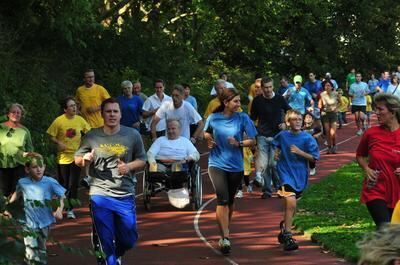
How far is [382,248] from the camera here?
3.14 metres

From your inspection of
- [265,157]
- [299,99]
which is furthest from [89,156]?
[299,99]

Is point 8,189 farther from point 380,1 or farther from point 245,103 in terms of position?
point 380,1

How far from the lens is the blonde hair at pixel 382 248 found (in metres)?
3.13

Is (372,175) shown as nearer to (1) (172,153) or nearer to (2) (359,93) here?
(1) (172,153)

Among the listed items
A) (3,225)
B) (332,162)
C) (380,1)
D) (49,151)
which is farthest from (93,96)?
(380,1)

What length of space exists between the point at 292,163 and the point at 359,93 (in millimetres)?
16458

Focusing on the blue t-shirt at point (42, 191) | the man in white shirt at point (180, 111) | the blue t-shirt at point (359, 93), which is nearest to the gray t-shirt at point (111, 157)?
the blue t-shirt at point (42, 191)

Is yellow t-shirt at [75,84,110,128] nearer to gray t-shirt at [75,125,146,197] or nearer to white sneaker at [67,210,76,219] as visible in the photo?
white sneaker at [67,210,76,219]

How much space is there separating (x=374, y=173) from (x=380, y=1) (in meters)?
47.0

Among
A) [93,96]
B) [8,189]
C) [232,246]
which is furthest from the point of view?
[93,96]

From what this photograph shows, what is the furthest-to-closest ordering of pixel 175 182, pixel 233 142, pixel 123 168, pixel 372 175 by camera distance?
pixel 175 182, pixel 233 142, pixel 123 168, pixel 372 175

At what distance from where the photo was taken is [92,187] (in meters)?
8.36

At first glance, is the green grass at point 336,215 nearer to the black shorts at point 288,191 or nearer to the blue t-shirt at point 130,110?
the black shorts at point 288,191

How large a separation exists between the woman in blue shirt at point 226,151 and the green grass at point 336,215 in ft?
4.34
